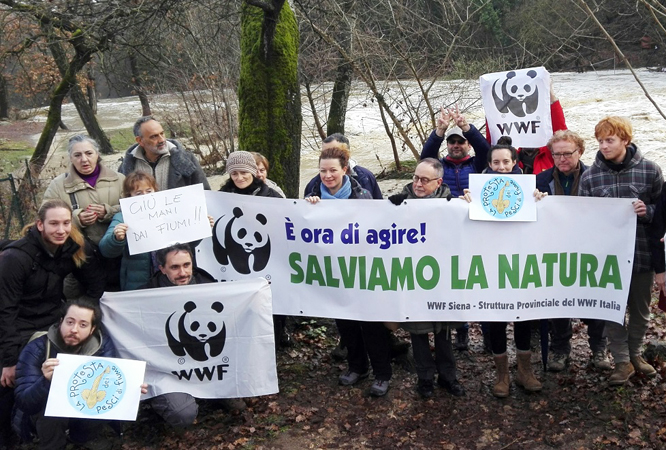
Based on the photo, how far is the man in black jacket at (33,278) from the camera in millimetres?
4652

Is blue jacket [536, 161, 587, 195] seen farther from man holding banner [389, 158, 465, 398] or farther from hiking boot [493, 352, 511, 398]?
hiking boot [493, 352, 511, 398]

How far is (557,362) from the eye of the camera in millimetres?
5691

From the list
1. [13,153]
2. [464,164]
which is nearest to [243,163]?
[464,164]

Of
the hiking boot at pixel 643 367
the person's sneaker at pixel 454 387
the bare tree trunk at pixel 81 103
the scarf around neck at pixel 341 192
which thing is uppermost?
the bare tree trunk at pixel 81 103

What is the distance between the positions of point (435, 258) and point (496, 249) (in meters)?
0.45

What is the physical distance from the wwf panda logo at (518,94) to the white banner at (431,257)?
113cm

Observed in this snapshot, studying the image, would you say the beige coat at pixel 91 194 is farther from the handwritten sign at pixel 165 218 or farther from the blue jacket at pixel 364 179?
the blue jacket at pixel 364 179

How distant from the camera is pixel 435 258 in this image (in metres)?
5.27

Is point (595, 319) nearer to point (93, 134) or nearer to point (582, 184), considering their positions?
point (582, 184)

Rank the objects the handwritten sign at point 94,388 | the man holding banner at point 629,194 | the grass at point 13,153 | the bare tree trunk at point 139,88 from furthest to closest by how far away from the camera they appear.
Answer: the grass at point 13,153 → the bare tree trunk at point 139,88 → the man holding banner at point 629,194 → the handwritten sign at point 94,388

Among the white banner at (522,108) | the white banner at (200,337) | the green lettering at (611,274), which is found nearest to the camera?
the white banner at (200,337)

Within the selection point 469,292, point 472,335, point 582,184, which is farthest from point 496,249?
point 472,335

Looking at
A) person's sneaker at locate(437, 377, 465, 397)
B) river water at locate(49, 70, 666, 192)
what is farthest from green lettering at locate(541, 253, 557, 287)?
river water at locate(49, 70, 666, 192)

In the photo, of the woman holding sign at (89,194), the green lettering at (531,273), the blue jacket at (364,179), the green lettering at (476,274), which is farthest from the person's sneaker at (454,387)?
the woman holding sign at (89,194)
